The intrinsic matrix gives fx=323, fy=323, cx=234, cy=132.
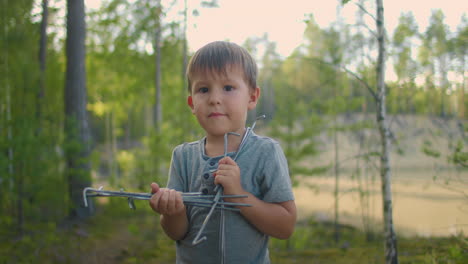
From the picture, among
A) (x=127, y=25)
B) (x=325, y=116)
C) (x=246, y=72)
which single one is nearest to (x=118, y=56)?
(x=127, y=25)

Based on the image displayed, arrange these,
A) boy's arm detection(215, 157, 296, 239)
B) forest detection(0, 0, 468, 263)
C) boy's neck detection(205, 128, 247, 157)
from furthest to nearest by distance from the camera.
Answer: forest detection(0, 0, 468, 263)
boy's neck detection(205, 128, 247, 157)
boy's arm detection(215, 157, 296, 239)

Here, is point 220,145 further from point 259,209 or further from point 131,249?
point 131,249

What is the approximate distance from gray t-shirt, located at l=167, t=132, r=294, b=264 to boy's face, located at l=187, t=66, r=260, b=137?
0.15 meters

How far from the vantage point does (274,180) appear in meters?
1.50

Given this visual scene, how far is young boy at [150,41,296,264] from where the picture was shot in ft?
4.80

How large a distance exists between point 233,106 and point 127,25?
41.5 ft

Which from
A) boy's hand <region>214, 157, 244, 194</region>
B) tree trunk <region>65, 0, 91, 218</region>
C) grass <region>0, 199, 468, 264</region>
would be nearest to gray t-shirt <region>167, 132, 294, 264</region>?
boy's hand <region>214, 157, 244, 194</region>

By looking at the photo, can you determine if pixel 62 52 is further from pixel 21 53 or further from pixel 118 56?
pixel 21 53

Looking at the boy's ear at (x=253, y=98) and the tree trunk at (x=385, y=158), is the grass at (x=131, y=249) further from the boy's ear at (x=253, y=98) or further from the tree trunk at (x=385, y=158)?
the boy's ear at (x=253, y=98)

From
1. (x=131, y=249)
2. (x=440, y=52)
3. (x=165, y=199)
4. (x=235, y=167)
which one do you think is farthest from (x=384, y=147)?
(x=131, y=249)

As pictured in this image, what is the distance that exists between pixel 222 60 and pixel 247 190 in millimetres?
620

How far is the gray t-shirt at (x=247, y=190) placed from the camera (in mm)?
1483

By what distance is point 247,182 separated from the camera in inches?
60.0

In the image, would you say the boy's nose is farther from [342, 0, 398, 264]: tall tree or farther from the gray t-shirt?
[342, 0, 398, 264]: tall tree
